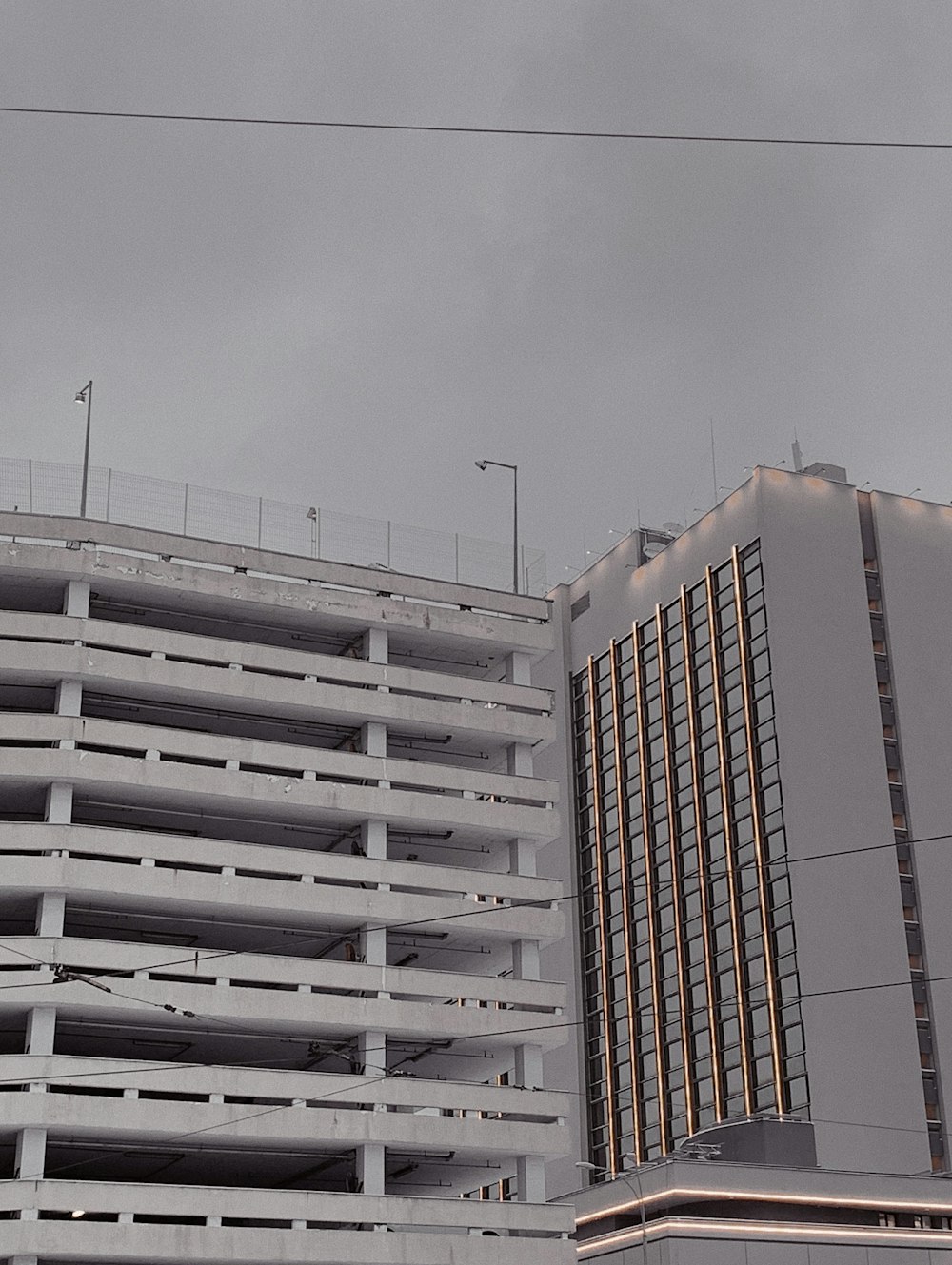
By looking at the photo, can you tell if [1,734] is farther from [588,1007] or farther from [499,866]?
[588,1007]

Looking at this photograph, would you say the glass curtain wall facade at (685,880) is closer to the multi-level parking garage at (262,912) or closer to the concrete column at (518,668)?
the concrete column at (518,668)

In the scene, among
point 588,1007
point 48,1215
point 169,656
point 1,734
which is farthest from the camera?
point 588,1007

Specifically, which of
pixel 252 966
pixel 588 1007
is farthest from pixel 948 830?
pixel 252 966

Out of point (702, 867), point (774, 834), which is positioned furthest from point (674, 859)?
point (774, 834)

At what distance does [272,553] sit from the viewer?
63094 mm

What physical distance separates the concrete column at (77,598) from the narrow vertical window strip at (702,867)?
47.5 m

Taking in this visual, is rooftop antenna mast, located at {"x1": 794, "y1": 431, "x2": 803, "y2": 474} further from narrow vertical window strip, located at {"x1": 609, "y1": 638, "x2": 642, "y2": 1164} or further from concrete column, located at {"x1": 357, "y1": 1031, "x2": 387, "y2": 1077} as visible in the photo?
concrete column, located at {"x1": 357, "y1": 1031, "x2": 387, "y2": 1077}

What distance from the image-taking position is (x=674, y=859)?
9962 cm

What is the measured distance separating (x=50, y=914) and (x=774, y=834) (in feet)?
154

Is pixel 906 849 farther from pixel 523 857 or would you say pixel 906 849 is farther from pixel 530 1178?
pixel 530 1178

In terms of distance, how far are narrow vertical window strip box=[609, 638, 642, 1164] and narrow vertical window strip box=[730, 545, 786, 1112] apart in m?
11.8

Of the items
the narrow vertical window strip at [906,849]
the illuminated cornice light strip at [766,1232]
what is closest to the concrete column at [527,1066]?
the illuminated cornice light strip at [766,1232]

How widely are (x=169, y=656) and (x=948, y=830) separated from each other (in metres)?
49.1

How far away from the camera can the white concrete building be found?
85.4 metres
